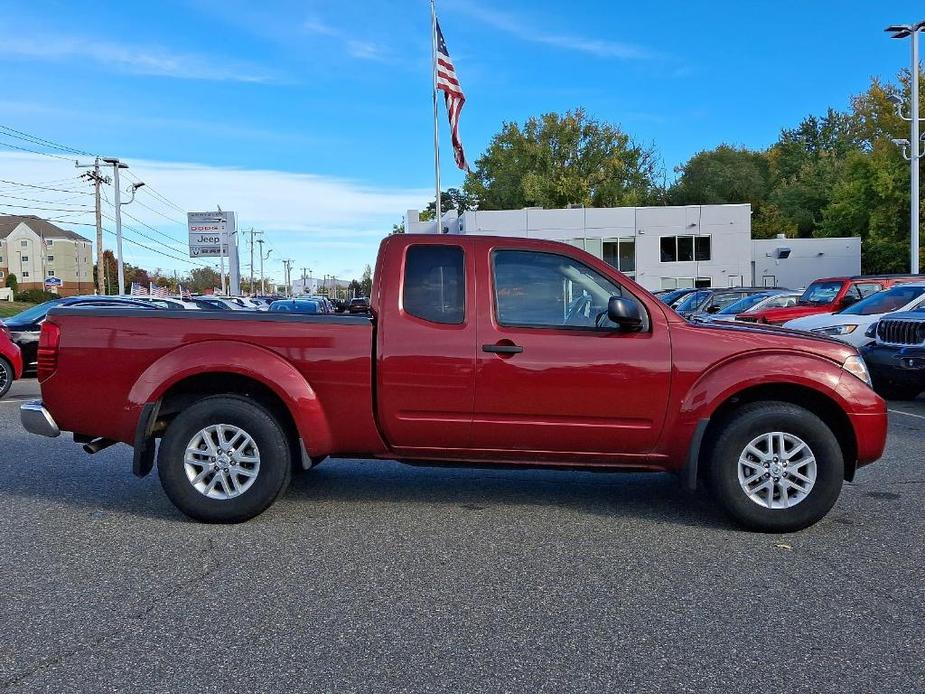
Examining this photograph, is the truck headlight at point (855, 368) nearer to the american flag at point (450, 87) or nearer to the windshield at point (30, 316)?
the windshield at point (30, 316)

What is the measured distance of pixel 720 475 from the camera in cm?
523

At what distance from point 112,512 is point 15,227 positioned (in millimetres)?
124256

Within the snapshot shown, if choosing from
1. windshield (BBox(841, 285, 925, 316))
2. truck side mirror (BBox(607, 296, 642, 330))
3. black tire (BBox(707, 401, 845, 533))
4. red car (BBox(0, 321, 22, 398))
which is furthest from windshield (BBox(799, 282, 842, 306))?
red car (BBox(0, 321, 22, 398))

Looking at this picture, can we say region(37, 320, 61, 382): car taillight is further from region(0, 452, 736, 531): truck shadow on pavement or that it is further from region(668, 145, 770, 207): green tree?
region(668, 145, 770, 207): green tree

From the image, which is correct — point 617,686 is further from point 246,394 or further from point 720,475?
point 246,394

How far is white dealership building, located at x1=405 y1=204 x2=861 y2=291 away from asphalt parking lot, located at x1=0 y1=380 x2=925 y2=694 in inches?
1840

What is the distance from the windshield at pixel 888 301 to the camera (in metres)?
13.3

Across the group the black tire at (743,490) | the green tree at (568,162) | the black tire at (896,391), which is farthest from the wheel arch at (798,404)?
the green tree at (568,162)

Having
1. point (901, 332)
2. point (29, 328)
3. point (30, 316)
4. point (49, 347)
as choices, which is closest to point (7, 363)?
point (29, 328)

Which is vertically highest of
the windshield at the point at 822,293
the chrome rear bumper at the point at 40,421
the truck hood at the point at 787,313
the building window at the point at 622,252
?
the building window at the point at 622,252

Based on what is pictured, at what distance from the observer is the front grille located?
10.7 metres

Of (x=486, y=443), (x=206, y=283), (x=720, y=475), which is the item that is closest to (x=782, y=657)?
(x=720, y=475)

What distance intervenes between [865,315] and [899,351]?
2.64 meters

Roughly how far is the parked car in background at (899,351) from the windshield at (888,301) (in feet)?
6.27
